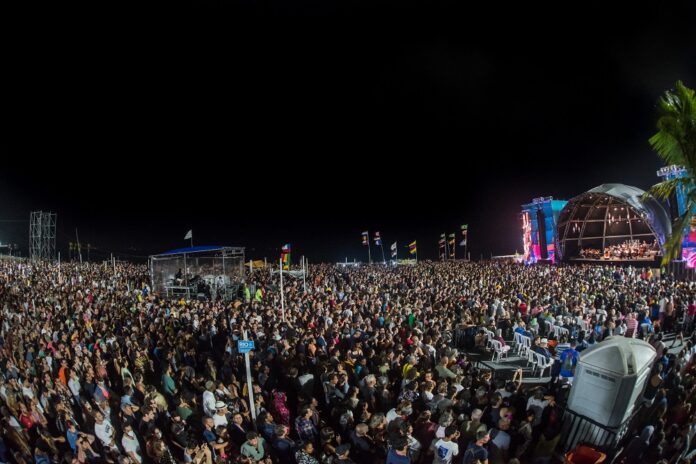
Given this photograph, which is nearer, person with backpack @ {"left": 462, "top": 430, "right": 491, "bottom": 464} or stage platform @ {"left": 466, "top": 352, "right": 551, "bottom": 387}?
person with backpack @ {"left": 462, "top": 430, "right": 491, "bottom": 464}

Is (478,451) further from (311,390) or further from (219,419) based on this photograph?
(219,419)

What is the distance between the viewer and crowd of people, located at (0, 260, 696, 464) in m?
5.01

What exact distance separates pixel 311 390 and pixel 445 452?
2.83 metres

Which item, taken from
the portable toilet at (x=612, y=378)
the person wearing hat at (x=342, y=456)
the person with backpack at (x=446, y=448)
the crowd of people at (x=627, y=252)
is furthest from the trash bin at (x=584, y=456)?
the crowd of people at (x=627, y=252)

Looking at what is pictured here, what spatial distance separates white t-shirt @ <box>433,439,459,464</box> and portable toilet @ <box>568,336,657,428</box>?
7.46 ft

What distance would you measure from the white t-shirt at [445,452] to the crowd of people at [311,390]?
0.05 ft

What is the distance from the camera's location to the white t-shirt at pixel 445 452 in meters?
4.52

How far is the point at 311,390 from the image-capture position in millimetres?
6840

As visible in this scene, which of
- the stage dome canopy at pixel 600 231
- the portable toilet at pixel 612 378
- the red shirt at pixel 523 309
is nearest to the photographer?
the portable toilet at pixel 612 378

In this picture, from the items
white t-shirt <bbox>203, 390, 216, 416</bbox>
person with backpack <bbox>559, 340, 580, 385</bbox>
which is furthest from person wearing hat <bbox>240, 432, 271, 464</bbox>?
person with backpack <bbox>559, 340, 580, 385</bbox>

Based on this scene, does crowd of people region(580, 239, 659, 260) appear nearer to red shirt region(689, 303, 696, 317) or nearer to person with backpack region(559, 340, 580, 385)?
red shirt region(689, 303, 696, 317)

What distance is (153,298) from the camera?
58.1 feet

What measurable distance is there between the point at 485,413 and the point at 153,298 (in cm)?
1554

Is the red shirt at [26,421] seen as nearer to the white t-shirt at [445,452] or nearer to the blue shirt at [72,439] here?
the blue shirt at [72,439]
